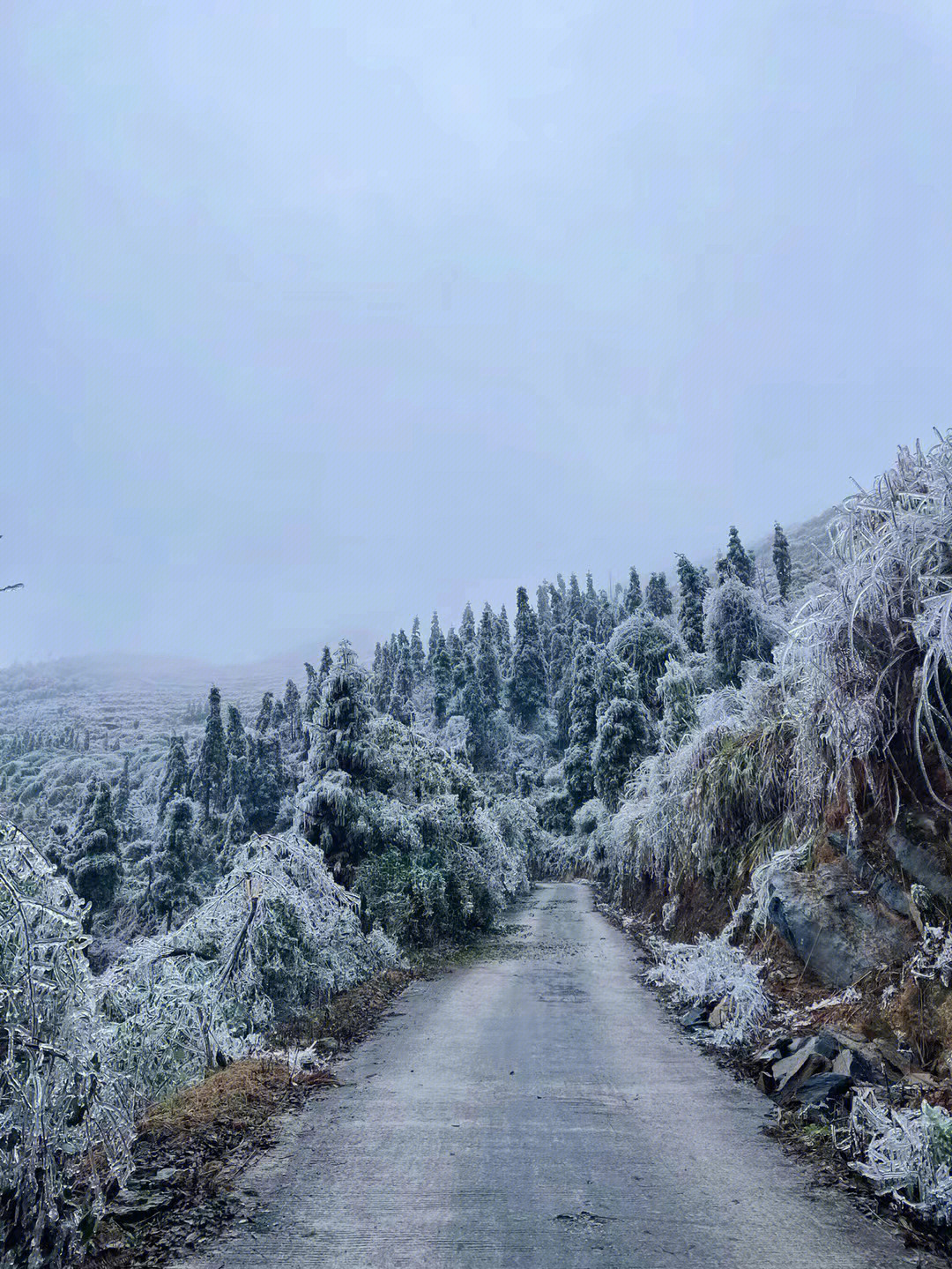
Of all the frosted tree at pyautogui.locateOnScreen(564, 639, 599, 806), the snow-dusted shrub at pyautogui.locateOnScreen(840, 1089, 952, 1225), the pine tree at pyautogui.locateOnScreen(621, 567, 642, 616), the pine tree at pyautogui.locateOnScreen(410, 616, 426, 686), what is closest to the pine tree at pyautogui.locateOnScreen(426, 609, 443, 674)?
the pine tree at pyautogui.locateOnScreen(410, 616, 426, 686)

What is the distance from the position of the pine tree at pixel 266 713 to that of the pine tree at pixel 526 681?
30252 mm

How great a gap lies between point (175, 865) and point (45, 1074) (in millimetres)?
38228

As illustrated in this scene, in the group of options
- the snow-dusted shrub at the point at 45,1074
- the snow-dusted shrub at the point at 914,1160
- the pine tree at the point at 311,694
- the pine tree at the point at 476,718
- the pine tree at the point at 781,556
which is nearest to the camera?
the snow-dusted shrub at the point at 45,1074

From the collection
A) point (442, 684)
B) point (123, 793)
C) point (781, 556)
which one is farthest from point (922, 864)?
point (442, 684)

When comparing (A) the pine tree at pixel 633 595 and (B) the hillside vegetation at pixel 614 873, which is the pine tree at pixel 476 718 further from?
(B) the hillside vegetation at pixel 614 873

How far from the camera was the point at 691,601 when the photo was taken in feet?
177

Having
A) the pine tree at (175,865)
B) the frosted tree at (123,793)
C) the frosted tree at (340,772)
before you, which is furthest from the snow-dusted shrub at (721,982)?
the frosted tree at (123,793)

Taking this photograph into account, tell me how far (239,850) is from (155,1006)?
4.62 meters

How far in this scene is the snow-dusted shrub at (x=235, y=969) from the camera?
A: 25.4 ft

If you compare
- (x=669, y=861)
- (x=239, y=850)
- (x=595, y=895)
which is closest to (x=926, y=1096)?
(x=239, y=850)

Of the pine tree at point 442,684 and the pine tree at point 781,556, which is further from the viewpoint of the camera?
the pine tree at point 442,684

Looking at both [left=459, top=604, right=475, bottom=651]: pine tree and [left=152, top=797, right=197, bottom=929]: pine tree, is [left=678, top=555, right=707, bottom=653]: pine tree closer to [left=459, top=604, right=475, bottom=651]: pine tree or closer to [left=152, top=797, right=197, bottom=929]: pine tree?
[left=152, top=797, right=197, bottom=929]: pine tree

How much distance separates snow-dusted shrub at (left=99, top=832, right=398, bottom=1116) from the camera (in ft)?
25.4

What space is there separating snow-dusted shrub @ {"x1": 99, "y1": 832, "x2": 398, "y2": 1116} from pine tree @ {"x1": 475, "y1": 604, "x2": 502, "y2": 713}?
255ft
